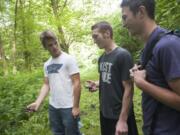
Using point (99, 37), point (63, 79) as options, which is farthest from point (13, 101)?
point (99, 37)

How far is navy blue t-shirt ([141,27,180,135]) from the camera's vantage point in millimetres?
1790

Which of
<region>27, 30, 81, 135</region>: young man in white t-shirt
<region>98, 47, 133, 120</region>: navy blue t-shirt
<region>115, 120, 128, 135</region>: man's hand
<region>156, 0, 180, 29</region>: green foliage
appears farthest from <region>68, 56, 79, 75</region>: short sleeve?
<region>156, 0, 180, 29</region>: green foliage

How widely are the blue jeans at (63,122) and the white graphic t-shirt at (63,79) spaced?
8 centimetres

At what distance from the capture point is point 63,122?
424cm

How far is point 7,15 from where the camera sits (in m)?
16.8

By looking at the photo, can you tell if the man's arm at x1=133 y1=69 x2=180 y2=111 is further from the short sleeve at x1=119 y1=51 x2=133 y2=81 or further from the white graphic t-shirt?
the white graphic t-shirt

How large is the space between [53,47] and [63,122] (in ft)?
3.26

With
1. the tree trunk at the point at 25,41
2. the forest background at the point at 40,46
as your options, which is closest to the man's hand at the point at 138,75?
the forest background at the point at 40,46

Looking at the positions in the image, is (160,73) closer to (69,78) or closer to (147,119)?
(147,119)

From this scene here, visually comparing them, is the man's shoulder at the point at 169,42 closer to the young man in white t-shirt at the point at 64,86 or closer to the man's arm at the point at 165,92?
the man's arm at the point at 165,92

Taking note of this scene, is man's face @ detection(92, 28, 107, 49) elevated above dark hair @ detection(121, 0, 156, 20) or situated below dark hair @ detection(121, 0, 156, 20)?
below

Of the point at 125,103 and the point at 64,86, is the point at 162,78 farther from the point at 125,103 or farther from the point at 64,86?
the point at 64,86

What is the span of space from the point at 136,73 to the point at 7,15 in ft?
51.4

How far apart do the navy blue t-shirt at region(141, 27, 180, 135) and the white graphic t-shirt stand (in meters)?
2.15
